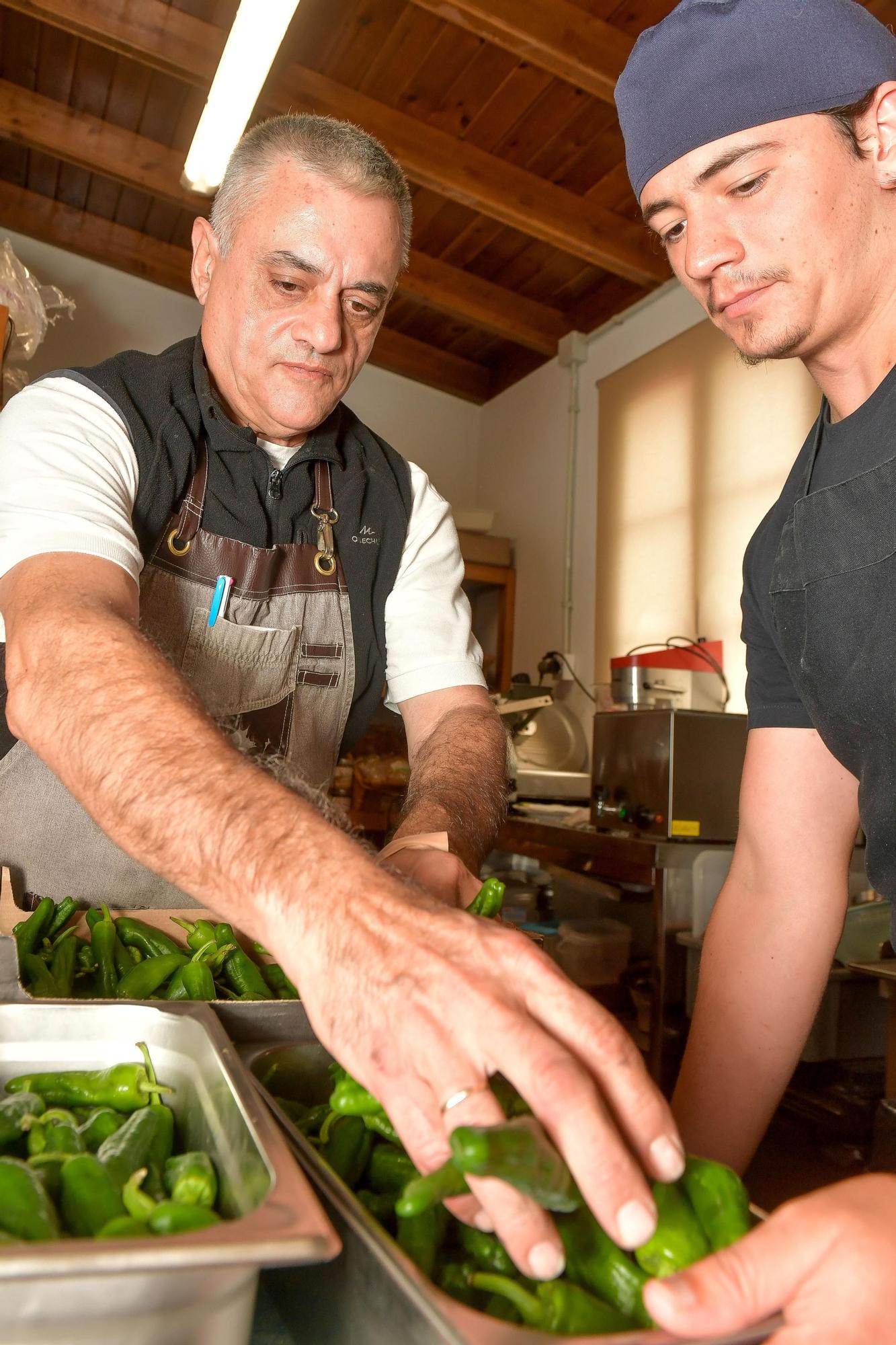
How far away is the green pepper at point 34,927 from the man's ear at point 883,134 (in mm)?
1269

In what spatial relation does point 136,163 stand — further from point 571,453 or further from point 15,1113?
point 15,1113

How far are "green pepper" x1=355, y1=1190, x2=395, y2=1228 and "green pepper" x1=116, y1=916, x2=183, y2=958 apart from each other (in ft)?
1.92

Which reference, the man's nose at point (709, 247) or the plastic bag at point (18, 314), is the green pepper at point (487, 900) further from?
the plastic bag at point (18, 314)

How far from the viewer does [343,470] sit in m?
1.71

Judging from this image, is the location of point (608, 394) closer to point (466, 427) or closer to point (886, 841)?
point (466, 427)

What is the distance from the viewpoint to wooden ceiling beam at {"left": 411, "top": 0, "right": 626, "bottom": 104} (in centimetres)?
327

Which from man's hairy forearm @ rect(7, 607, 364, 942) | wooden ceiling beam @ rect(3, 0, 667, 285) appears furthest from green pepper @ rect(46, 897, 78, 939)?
wooden ceiling beam @ rect(3, 0, 667, 285)

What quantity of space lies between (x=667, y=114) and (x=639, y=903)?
235 centimetres

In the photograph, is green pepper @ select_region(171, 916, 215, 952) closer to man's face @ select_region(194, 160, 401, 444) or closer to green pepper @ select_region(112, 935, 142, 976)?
green pepper @ select_region(112, 935, 142, 976)

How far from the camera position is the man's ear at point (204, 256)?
1.69m

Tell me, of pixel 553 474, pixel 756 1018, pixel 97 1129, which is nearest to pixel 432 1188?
pixel 97 1129

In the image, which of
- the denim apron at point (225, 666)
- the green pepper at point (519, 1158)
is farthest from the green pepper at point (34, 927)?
the green pepper at point (519, 1158)

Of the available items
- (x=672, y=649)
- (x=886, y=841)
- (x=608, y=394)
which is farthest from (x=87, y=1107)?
(x=608, y=394)

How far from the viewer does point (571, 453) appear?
207 inches
